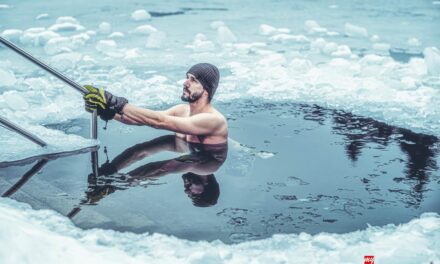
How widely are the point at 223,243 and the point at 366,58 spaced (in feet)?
21.7

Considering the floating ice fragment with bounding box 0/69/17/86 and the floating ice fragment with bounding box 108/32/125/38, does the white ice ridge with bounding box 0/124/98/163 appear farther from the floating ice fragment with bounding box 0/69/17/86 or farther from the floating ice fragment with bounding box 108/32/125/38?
the floating ice fragment with bounding box 108/32/125/38

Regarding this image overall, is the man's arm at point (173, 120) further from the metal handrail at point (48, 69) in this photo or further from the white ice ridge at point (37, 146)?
the white ice ridge at point (37, 146)

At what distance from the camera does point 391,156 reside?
477 centimetres

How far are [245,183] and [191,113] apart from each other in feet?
3.38

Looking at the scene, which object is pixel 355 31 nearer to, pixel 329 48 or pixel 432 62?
pixel 329 48

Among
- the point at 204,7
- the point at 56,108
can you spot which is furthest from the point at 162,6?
the point at 56,108

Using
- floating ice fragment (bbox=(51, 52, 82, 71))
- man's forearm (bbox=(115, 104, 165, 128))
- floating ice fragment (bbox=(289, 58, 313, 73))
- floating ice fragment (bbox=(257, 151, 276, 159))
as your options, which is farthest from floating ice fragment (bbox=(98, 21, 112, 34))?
floating ice fragment (bbox=(257, 151, 276, 159))

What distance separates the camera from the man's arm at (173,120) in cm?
446

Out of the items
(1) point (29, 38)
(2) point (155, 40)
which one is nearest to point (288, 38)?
(2) point (155, 40)

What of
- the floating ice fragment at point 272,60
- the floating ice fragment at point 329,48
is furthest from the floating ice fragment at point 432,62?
the floating ice fragment at point 272,60

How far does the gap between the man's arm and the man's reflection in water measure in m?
0.20

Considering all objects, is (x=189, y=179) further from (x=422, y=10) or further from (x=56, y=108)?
(x=422, y=10)

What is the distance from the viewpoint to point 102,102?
4242mm

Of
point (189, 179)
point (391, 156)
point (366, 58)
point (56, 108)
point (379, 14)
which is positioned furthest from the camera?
point (379, 14)
